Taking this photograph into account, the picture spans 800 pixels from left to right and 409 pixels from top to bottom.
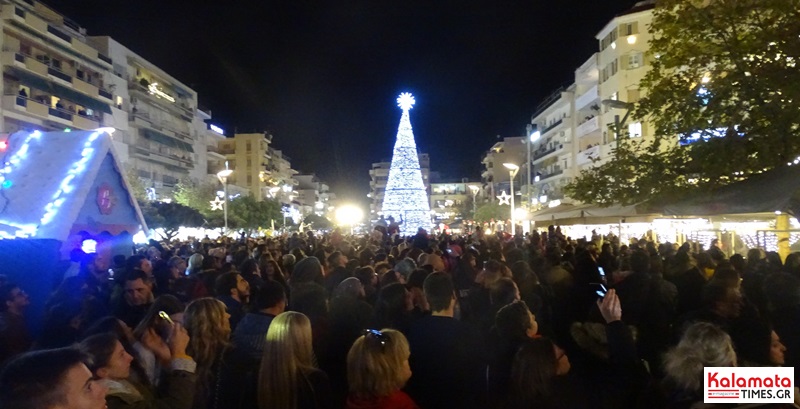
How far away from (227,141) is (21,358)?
3598 inches

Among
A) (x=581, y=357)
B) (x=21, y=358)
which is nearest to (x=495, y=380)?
(x=581, y=357)

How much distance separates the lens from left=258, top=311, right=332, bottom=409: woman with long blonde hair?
3461mm

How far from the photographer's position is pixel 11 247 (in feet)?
29.6

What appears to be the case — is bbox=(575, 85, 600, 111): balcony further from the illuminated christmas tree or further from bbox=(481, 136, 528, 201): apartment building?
bbox=(481, 136, 528, 201): apartment building

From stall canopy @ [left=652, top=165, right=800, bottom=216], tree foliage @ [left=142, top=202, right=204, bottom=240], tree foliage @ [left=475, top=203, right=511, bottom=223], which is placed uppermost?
tree foliage @ [left=475, top=203, right=511, bottom=223]

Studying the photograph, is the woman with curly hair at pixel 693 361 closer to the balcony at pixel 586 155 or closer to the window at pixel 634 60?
the window at pixel 634 60

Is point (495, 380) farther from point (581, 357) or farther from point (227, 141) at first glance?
point (227, 141)

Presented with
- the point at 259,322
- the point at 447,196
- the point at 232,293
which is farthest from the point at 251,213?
the point at 447,196

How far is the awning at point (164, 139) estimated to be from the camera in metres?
54.2

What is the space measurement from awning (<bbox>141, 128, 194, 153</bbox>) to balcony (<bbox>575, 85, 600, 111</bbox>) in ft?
116

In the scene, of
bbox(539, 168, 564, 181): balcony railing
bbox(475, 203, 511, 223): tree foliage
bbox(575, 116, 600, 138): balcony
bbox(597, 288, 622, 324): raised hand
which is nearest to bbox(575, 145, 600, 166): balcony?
bbox(575, 116, 600, 138): balcony

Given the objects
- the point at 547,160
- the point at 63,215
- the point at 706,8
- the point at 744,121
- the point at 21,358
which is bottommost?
the point at 21,358

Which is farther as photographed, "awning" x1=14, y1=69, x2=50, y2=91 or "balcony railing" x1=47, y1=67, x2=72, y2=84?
"balcony railing" x1=47, y1=67, x2=72, y2=84

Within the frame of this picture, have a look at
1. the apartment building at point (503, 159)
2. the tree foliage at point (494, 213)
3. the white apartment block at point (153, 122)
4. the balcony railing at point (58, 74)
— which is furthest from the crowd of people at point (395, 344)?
the apartment building at point (503, 159)
